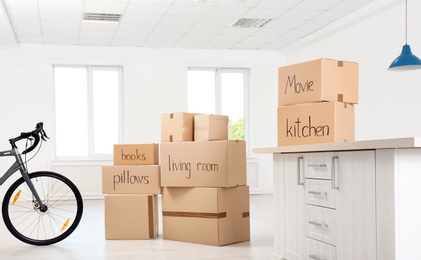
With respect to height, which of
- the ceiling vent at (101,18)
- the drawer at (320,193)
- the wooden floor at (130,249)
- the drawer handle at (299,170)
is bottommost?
the wooden floor at (130,249)

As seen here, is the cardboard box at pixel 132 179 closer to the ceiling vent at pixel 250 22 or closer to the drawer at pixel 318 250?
the drawer at pixel 318 250

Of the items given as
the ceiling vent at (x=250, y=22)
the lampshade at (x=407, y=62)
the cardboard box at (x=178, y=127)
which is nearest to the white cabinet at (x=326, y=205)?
the cardboard box at (x=178, y=127)

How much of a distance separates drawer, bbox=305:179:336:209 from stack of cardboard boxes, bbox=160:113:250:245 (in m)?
1.10

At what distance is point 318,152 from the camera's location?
2.54 meters

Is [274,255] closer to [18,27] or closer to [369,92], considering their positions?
[369,92]

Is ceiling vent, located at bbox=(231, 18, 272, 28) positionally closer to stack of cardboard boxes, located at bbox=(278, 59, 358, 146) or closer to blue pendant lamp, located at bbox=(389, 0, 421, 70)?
blue pendant lamp, located at bbox=(389, 0, 421, 70)

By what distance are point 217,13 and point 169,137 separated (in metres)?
3.17

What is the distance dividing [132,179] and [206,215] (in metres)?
0.69

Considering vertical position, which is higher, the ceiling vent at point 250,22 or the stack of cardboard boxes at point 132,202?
the ceiling vent at point 250,22

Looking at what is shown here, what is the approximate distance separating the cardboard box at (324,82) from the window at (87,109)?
6.10m

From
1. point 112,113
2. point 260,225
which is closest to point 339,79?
point 260,225

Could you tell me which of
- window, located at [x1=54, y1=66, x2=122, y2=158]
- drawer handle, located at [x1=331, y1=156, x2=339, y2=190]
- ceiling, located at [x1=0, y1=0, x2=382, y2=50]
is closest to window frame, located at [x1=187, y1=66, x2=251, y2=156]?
ceiling, located at [x1=0, y1=0, x2=382, y2=50]

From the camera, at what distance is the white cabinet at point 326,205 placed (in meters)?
2.13

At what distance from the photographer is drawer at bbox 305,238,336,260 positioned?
94.2 inches
